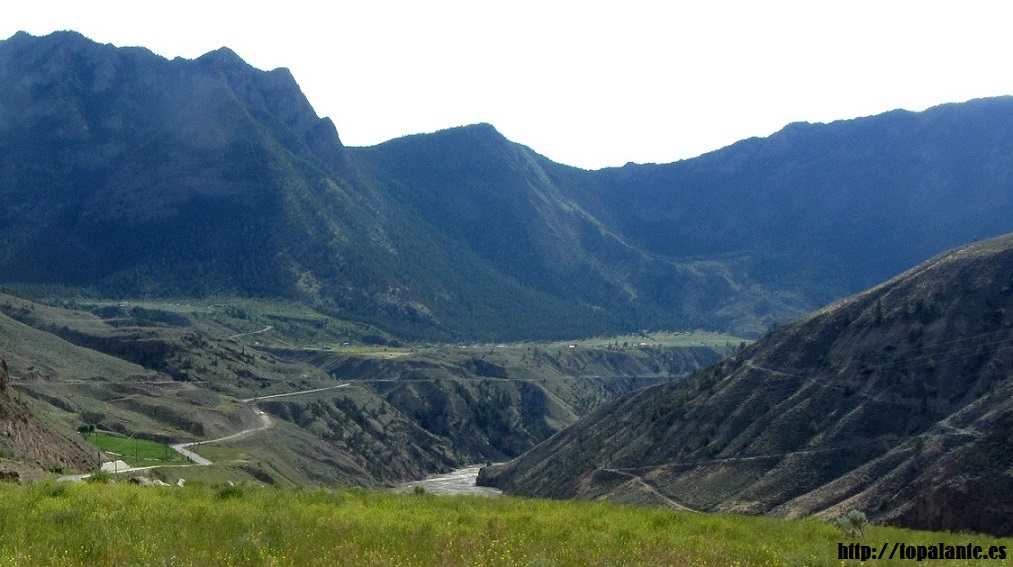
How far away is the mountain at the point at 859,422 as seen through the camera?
4216 centimetres

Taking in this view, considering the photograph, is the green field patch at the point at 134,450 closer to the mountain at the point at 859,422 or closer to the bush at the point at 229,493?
the mountain at the point at 859,422

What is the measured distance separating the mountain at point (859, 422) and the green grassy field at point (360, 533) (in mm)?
23527

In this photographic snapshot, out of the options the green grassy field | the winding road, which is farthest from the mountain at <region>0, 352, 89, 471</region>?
the green grassy field

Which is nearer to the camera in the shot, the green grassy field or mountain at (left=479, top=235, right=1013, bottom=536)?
the green grassy field

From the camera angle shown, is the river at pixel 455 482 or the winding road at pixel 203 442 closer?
the winding road at pixel 203 442

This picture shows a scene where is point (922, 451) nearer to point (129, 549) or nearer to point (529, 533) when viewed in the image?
point (529, 533)

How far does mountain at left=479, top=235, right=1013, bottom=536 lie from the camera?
42156mm

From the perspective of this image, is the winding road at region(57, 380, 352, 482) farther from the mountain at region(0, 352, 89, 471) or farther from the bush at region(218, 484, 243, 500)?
the bush at region(218, 484, 243, 500)

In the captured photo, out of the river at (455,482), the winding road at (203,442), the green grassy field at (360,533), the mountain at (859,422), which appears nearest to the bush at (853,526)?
the green grassy field at (360,533)

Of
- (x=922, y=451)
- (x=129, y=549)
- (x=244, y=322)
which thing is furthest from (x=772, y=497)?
(x=244, y=322)

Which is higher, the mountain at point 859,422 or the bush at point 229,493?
the bush at point 229,493

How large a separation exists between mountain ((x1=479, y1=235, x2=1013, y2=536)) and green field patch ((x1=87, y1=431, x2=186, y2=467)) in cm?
2885

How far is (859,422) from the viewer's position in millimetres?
54500

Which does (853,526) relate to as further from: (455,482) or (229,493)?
(455,482)
